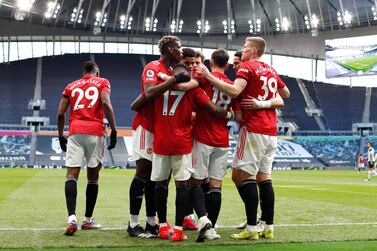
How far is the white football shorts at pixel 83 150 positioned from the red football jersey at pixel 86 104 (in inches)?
4.0

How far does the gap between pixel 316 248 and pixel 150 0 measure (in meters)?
48.0

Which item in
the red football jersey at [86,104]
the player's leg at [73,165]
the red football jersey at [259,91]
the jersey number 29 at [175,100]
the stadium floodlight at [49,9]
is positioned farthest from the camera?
the stadium floodlight at [49,9]

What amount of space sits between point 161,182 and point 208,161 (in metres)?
0.68

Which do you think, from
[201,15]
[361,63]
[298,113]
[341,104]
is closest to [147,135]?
[361,63]

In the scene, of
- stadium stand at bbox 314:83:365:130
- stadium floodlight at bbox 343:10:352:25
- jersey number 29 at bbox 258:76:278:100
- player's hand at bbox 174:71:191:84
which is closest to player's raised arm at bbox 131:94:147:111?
player's hand at bbox 174:71:191:84

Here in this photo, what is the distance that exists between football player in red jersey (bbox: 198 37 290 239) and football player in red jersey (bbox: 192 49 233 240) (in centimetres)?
21

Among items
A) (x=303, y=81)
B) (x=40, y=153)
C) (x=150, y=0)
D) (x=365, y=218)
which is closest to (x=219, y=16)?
(x=150, y=0)

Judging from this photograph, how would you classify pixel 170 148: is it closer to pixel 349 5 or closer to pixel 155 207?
pixel 155 207

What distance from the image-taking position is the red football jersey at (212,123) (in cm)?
630

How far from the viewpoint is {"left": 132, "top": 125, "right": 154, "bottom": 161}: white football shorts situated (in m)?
6.40

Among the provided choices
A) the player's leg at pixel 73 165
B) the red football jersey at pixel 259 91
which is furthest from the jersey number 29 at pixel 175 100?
the player's leg at pixel 73 165

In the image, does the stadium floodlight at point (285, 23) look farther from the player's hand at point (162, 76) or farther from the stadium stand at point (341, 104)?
the player's hand at point (162, 76)

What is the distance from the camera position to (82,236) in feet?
20.4

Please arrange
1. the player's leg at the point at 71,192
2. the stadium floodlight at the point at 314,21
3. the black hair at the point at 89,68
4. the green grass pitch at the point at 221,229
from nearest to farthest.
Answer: the green grass pitch at the point at 221,229
the player's leg at the point at 71,192
the black hair at the point at 89,68
the stadium floodlight at the point at 314,21
